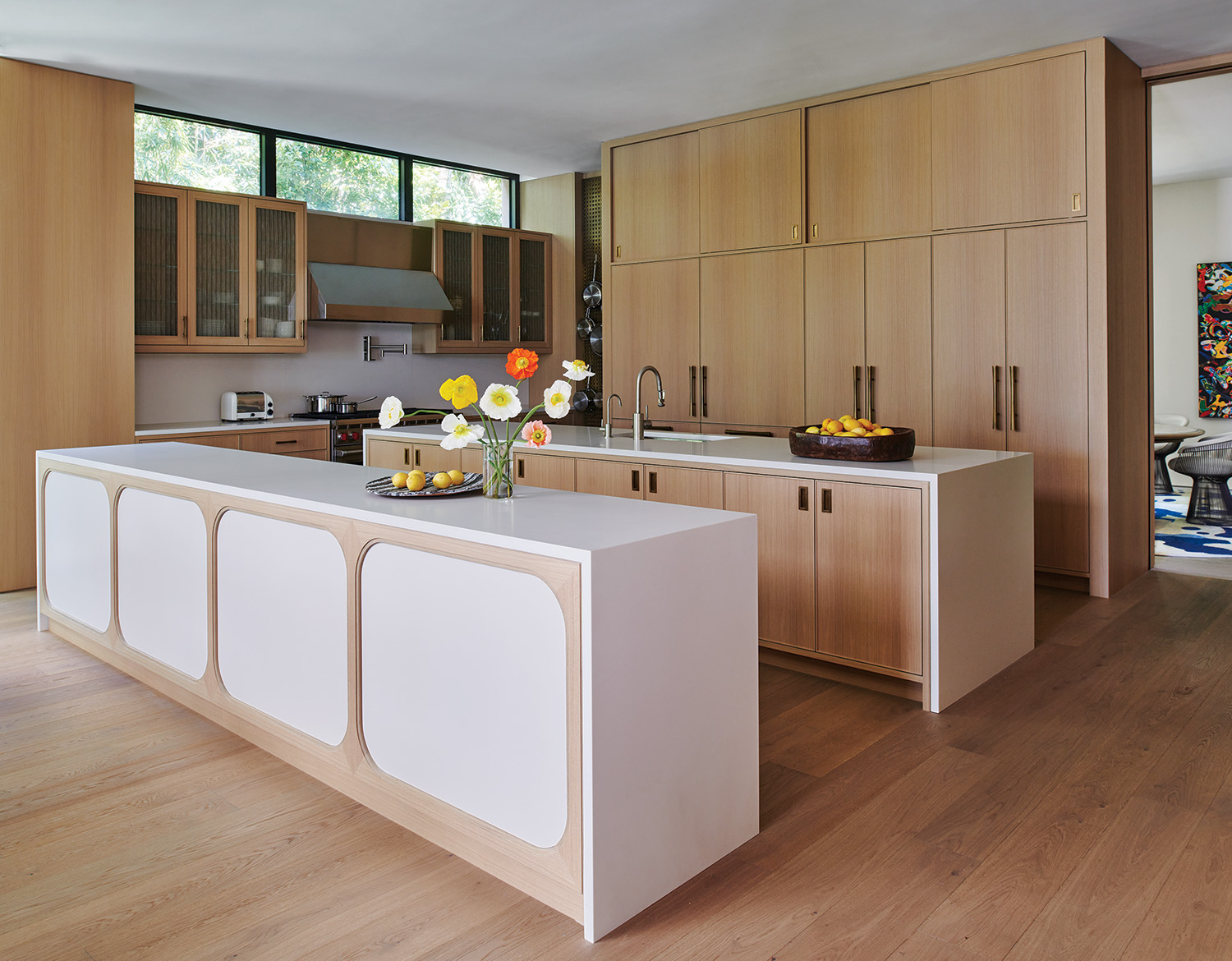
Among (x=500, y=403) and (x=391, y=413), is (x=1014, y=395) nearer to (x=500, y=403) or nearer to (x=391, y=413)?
(x=500, y=403)

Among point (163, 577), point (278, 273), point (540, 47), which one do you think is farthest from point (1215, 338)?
point (163, 577)

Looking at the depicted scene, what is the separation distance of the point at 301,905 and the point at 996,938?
4.62ft

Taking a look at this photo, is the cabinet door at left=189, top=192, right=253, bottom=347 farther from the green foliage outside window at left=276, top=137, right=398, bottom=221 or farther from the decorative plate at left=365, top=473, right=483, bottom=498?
the decorative plate at left=365, top=473, right=483, bottom=498

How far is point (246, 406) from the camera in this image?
5.84 metres

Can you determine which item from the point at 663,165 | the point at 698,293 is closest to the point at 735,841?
the point at 698,293

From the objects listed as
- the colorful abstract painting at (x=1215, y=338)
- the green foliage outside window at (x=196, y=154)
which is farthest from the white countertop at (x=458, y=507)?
the colorful abstract painting at (x=1215, y=338)

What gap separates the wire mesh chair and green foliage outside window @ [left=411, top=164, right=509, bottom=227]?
557cm

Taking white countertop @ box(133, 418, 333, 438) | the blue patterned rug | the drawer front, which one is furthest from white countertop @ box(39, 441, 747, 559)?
the blue patterned rug

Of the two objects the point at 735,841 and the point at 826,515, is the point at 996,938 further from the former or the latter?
the point at 826,515

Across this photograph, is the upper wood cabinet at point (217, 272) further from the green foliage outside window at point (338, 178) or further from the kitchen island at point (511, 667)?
the kitchen island at point (511, 667)

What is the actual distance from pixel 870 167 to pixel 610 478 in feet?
8.39

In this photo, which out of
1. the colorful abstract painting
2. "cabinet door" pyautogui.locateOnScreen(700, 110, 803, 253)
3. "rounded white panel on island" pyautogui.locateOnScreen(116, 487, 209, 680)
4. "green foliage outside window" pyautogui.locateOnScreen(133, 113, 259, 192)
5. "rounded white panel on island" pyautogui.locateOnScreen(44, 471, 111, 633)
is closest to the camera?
"rounded white panel on island" pyautogui.locateOnScreen(116, 487, 209, 680)

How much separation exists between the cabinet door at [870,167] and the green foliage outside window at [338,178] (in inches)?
123

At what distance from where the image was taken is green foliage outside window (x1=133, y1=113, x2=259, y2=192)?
5.55 meters
